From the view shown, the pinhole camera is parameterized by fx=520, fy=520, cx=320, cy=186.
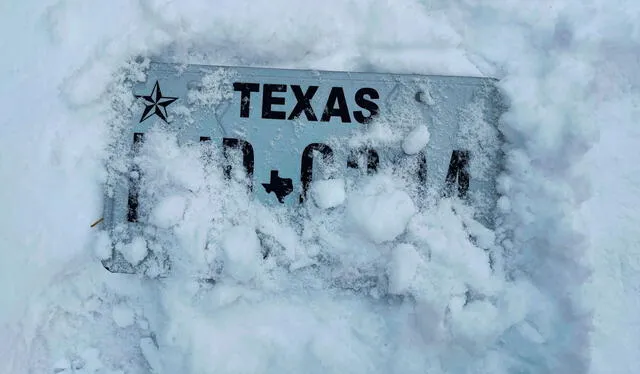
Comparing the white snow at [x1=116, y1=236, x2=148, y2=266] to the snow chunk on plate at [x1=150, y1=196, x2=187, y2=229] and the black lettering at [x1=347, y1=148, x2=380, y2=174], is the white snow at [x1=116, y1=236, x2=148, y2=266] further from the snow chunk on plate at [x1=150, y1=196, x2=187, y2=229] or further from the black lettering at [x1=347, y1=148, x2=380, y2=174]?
the black lettering at [x1=347, y1=148, x2=380, y2=174]

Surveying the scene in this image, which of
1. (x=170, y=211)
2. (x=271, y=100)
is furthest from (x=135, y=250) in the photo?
(x=271, y=100)

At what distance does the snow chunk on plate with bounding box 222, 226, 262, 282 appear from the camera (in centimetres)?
109

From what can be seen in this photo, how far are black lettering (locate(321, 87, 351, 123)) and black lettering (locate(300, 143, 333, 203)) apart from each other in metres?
0.06

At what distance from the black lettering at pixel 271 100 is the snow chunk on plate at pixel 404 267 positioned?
15.3 inches

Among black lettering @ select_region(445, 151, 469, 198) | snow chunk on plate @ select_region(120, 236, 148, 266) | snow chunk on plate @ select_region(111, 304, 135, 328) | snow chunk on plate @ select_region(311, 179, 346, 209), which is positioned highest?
black lettering @ select_region(445, 151, 469, 198)

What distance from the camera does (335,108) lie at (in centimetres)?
114

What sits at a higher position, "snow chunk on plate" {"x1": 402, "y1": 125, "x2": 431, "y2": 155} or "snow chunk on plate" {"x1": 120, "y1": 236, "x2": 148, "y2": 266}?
"snow chunk on plate" {"x1": 402, "y1": 125, "x2": 431, "y2": 155}

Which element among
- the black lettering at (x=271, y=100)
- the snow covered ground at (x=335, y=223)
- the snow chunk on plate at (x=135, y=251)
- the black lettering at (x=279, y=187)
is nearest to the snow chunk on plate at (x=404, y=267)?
the snow covered ground at (x=335, y=223)

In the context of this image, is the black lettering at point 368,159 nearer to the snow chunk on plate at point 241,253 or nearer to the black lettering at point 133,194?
the snow chunk on plate at point 241,253

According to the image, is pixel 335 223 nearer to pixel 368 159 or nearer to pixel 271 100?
pixel 368 159

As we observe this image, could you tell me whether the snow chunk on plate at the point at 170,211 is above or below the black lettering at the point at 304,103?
below

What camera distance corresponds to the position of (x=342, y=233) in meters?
1.11

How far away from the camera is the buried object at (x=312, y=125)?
1.12 meters

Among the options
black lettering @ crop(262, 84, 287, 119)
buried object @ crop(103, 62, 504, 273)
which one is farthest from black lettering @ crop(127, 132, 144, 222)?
black lettering @ crop(262, 84, 287, 119)
